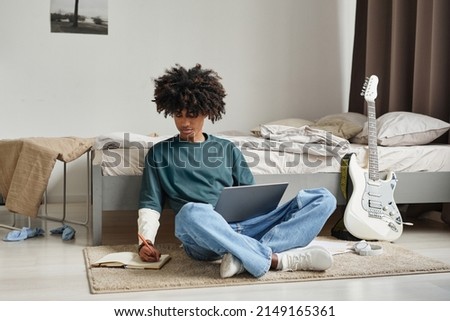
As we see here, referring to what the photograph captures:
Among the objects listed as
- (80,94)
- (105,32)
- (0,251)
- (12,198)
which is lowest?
(0,251)

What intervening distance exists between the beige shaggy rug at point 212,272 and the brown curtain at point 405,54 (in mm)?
1130

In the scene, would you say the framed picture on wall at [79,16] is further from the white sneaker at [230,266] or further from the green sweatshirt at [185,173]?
the white sneaker at [230,266]

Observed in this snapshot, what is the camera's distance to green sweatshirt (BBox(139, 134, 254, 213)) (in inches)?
93.9

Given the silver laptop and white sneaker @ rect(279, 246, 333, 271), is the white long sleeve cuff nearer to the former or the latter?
the silver laptop

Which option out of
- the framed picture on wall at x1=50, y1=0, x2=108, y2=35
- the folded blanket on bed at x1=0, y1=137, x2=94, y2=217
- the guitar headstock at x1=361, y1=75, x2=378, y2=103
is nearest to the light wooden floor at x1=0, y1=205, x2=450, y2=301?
the folded blanket on bed at x1=0, y1=137, x2=94, y2=217

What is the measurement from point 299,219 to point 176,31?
2194mm

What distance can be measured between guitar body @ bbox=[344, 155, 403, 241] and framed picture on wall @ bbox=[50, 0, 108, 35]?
1.95m

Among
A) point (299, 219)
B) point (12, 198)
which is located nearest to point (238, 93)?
point (12, 198)

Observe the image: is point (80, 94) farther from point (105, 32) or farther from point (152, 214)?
point (152, 214)

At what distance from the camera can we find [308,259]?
2.14 m

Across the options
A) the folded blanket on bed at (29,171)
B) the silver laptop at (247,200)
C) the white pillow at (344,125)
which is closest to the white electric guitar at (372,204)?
the white pillow at (344,125)
